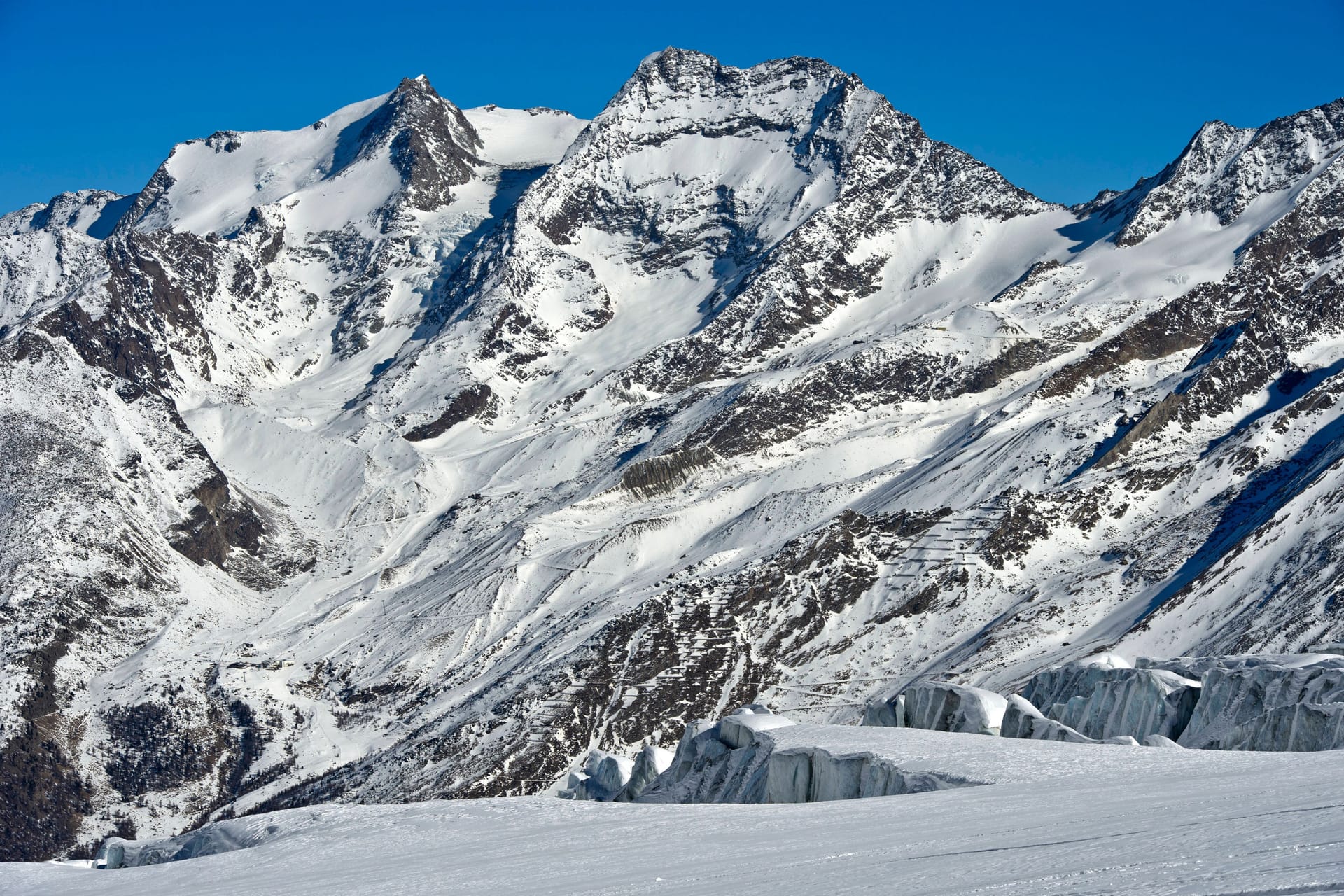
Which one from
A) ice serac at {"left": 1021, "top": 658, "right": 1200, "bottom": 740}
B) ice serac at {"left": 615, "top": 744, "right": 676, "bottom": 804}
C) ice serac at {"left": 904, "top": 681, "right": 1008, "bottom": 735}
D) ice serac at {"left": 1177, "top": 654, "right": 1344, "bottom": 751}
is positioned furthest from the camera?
ice serac at {"left": 615, "top": 744, "right": 676, "bottom": 804}

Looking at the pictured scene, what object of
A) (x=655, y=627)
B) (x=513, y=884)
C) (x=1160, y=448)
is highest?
(x=1160, y=448)

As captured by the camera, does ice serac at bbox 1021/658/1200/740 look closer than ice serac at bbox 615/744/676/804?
Yes

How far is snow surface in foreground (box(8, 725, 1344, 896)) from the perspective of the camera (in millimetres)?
20266

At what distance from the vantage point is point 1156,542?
13950cm

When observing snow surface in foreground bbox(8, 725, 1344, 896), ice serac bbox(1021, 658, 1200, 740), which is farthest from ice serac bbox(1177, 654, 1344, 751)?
snow surface in foreground bbox(8, 725, 1344, 896)

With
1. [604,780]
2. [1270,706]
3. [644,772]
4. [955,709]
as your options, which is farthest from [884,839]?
[604,780]

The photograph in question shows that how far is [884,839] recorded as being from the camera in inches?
1055

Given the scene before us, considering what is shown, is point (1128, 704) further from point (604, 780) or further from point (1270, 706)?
point (604, 780)

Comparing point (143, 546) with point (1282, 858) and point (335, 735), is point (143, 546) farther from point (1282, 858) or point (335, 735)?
point (1282, 858)

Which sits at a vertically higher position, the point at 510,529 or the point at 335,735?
the point at 510,529

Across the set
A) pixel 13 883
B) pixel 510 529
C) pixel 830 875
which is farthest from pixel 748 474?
pixel 830 875

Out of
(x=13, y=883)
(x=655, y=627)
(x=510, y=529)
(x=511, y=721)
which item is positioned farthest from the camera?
(x=510, y=529)

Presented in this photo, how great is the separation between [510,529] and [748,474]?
97.3 feet

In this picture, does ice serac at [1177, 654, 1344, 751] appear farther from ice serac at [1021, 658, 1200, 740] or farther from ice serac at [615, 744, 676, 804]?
ice serac at [615, 744, 676, 804]
